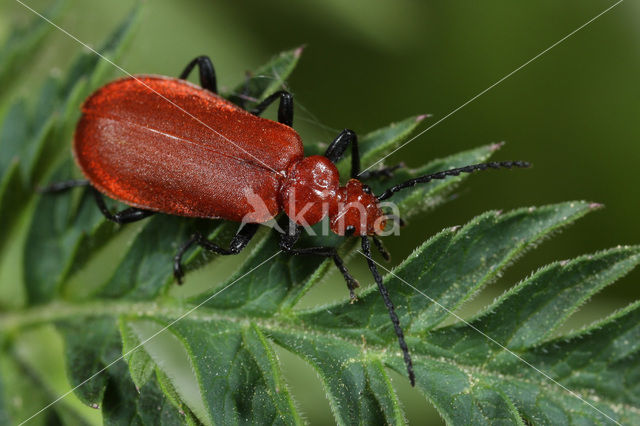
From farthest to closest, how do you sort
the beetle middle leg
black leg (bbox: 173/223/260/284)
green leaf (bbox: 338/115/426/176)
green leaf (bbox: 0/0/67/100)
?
green leaf (bbox: 0/0/67/100)
the beetle middle leg
black leg (bbox: 173/223/260/284)
green leaf (bbox: 338/115/426/176)

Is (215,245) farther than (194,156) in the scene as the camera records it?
No

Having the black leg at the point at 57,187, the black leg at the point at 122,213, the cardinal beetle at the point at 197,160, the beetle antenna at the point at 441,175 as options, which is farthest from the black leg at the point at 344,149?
the black leg at the point at 57,187

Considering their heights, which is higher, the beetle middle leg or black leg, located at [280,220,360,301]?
black leg, located at [280,220,360,301]

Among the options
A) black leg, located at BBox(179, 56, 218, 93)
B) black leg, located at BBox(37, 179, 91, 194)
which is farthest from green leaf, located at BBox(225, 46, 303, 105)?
black leg, located at BBox(37, 179, 91, 194)

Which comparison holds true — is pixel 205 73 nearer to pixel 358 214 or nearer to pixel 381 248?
pixel 358 214

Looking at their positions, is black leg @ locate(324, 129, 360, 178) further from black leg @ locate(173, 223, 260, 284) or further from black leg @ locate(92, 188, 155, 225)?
black leg @ locate(92, 188, 155, 225)

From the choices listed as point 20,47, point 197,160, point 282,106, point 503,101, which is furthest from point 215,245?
point 503,101

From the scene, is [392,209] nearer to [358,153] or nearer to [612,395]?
[358,153]
